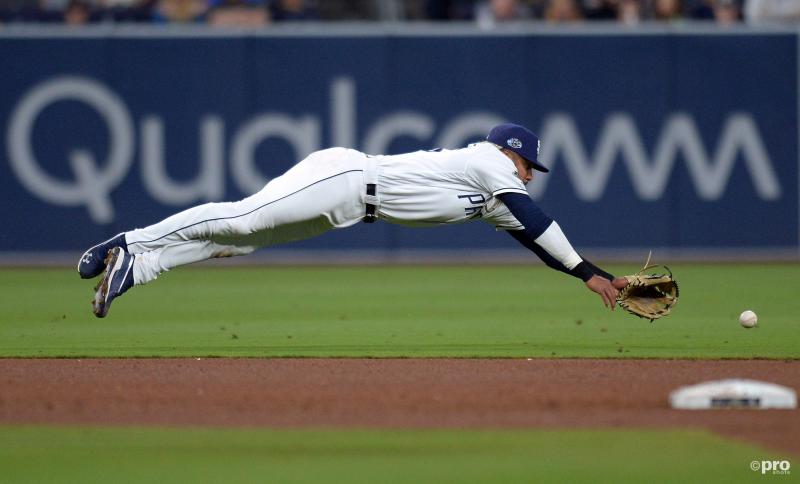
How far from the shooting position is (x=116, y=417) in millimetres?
6004

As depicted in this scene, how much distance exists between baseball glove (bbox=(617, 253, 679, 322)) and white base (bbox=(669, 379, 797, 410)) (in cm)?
167

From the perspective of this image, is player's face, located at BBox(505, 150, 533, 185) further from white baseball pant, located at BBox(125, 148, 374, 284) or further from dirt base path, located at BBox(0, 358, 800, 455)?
dirt base path, located at BBox(0, 358, 800, 455)

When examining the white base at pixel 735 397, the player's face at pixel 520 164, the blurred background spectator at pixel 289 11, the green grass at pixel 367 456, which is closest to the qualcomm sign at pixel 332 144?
the blurred background spectator at pixel 289 11

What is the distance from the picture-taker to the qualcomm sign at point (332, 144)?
52.0 ft

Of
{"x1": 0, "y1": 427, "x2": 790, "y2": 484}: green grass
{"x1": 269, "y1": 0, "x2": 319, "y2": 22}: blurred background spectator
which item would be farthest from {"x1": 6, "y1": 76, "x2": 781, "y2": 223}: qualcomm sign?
{"x1": 0, "y1": 427, "x2": 790, "y2": 484}: green grass

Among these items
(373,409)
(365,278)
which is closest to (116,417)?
(373,409)

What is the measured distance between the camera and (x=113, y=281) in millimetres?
7699

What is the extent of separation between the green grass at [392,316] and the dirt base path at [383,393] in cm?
55

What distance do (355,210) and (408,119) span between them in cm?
806

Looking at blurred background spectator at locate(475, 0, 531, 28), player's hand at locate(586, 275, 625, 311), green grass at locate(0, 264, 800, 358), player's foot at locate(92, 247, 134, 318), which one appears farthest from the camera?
blurred background spectator at locate(475, 0, 531, 28)

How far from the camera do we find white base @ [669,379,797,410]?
6109 mm

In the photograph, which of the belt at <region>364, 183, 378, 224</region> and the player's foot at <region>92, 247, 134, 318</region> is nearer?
the player's foot at <region>92, 247, 134, 318</region>

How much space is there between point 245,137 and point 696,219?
5.49 meters

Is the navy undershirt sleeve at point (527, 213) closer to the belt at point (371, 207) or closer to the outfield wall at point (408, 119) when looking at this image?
the belt at point (371, 207)
